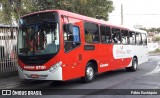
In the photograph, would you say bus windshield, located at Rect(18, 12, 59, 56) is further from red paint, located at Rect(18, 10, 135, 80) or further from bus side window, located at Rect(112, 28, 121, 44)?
bus side window, located at Rect(112, 28, 121, 44)

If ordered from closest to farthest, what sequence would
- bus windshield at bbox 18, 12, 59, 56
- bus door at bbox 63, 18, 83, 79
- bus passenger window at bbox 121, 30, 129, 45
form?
bus windshield at bbox 18, 12, 59, 56
bus door at bbox 63, 18, 83, 79
bus passenger window at bbox 121, 30, 129, 45

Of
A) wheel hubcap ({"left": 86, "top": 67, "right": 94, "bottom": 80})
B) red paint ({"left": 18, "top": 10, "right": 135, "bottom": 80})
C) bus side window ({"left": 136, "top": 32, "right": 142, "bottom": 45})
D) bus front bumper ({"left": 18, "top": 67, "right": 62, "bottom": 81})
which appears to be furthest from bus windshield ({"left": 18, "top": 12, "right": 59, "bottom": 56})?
bus side window ({"left": 136, "top": 32, "right": 142, "bottom": 45})

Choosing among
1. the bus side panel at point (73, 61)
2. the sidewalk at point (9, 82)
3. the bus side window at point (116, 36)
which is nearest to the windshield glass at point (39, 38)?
the bus side panel at point (73, 61)

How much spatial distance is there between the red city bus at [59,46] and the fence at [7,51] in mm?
2943

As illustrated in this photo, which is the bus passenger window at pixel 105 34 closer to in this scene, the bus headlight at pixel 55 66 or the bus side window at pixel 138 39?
the bus headlight at pixel 55 66

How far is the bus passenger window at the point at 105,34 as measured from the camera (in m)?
14.4

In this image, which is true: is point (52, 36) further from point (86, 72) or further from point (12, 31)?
point (12, 31)

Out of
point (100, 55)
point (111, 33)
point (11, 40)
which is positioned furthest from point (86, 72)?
point (11, 40)

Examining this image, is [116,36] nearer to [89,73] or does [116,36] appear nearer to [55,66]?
[89,73]

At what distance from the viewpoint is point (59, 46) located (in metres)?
10.7

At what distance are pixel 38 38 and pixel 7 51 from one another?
4194 millimetres

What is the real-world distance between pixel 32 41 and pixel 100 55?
12.9 ft

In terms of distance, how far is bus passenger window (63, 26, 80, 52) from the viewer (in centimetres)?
1113

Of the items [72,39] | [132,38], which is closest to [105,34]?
[72,39]
